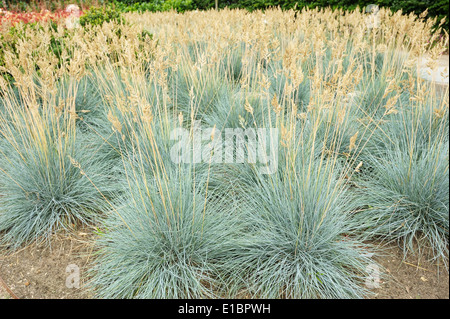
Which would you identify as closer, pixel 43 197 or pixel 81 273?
pixel 81 273

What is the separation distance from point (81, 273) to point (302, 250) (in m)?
1.33

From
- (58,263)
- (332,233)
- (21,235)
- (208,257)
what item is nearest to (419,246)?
(332,233)

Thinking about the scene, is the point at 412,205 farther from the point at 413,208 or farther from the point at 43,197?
the point at 43,197

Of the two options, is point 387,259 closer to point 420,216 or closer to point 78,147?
point 420,216

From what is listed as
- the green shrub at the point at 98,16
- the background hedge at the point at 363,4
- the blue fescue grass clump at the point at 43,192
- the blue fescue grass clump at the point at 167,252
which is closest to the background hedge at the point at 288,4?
the background hedge at the point at 363,4

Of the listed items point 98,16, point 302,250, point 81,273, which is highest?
point 98,16

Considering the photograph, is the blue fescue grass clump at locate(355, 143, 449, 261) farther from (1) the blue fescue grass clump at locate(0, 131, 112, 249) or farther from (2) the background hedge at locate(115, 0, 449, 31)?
(2) the background hedge at locate(115, 0, 449, 31)

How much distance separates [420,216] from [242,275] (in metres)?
1.21

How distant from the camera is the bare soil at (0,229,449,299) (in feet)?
6.28

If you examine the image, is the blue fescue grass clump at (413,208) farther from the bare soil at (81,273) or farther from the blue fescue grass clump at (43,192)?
the blue fescue grass clump at (43,192)

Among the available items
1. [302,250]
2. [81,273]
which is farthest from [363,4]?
[81,273]

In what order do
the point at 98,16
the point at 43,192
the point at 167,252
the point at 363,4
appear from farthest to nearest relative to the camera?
the point at 363,4 < the point at 98,16 < the point at 43,192 < the point at 167,252

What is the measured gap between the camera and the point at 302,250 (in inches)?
77.9
